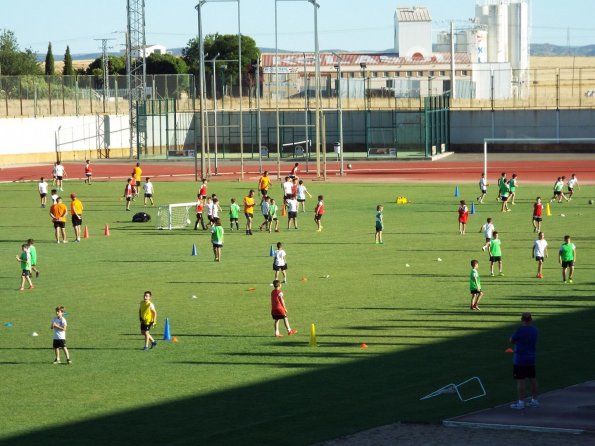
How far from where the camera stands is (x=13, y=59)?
144000 millimetres

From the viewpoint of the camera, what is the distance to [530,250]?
3684 cm

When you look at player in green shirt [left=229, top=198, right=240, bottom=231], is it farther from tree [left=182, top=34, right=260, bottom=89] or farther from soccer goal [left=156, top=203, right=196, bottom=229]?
tree [left=182, top=34, right=260, bottom=89]

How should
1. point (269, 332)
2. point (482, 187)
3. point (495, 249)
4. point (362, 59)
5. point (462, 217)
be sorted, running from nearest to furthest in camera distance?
point (269, 332) < point (495, 249) < point (462, 217) < point (482, 187) < point (362, 59)

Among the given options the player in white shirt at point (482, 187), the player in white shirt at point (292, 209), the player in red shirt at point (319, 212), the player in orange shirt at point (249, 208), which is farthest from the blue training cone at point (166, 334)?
the player in white shirt at point (482, 187)

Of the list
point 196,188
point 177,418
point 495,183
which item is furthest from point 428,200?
point 177,418

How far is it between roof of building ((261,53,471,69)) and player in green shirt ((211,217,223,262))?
118m

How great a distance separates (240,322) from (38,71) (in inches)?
5030

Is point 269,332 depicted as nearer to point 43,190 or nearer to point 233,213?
point 233,213

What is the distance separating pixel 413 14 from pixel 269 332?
501 ft

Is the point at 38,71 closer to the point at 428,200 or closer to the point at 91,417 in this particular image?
the point at 428,200

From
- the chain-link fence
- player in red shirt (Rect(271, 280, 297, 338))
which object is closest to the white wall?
the chain-link fence

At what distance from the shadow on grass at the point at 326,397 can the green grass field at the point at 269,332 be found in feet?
0.13

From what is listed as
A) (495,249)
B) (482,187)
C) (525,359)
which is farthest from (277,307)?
(482,187)

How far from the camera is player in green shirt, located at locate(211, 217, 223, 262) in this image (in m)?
34.9
